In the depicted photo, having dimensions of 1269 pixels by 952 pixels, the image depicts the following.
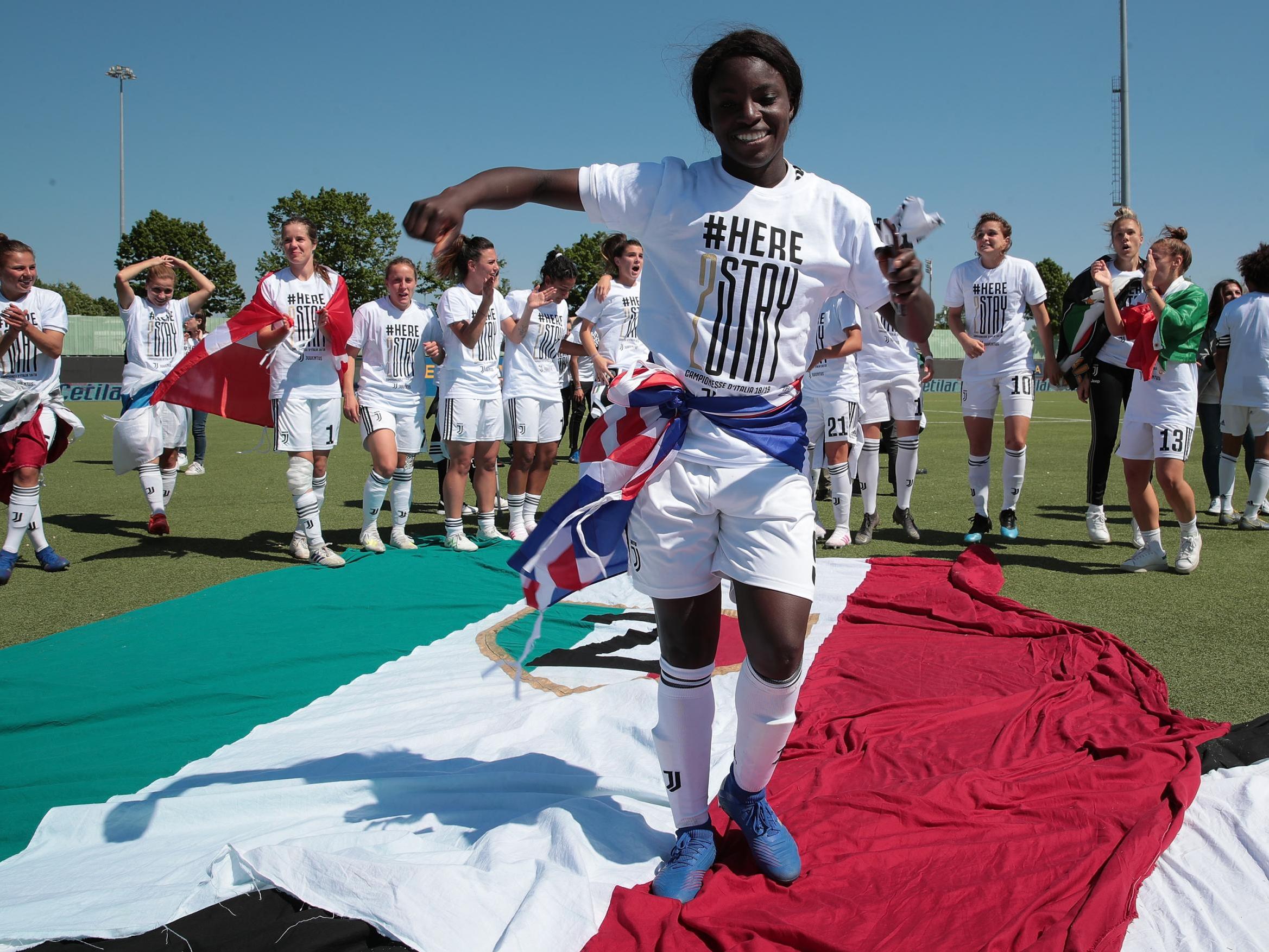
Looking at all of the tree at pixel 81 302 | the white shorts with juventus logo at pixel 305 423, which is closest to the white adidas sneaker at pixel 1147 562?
the white shorts with juventus logo at pixel 305 423

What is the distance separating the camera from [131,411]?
786cm

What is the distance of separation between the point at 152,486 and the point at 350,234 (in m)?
36.1

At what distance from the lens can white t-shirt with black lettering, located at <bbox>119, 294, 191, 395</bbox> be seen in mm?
8133

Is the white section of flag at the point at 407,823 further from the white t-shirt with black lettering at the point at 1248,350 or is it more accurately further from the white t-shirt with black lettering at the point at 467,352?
the white t-shirt with black lettering at the point at 1248,350

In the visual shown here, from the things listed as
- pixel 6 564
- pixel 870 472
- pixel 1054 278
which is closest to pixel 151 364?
pixel 6 564

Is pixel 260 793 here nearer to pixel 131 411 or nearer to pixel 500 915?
pixel 500 915

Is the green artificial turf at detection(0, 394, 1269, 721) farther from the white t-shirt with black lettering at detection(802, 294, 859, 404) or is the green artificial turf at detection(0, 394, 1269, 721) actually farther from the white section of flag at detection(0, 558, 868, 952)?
the white section of flag at detection(0, 558, 868, 952)

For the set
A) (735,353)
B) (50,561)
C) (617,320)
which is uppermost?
(617,320)

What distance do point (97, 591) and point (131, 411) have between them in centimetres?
235

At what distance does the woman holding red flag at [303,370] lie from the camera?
685cm

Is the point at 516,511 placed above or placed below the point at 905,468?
below

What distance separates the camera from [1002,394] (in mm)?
7371

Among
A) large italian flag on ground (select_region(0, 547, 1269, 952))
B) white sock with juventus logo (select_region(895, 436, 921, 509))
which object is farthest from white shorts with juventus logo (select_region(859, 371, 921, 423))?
large italian flag on ground (select_region(0, 547, 1269, 952))

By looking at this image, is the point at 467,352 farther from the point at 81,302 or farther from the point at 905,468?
the point at 81,302
